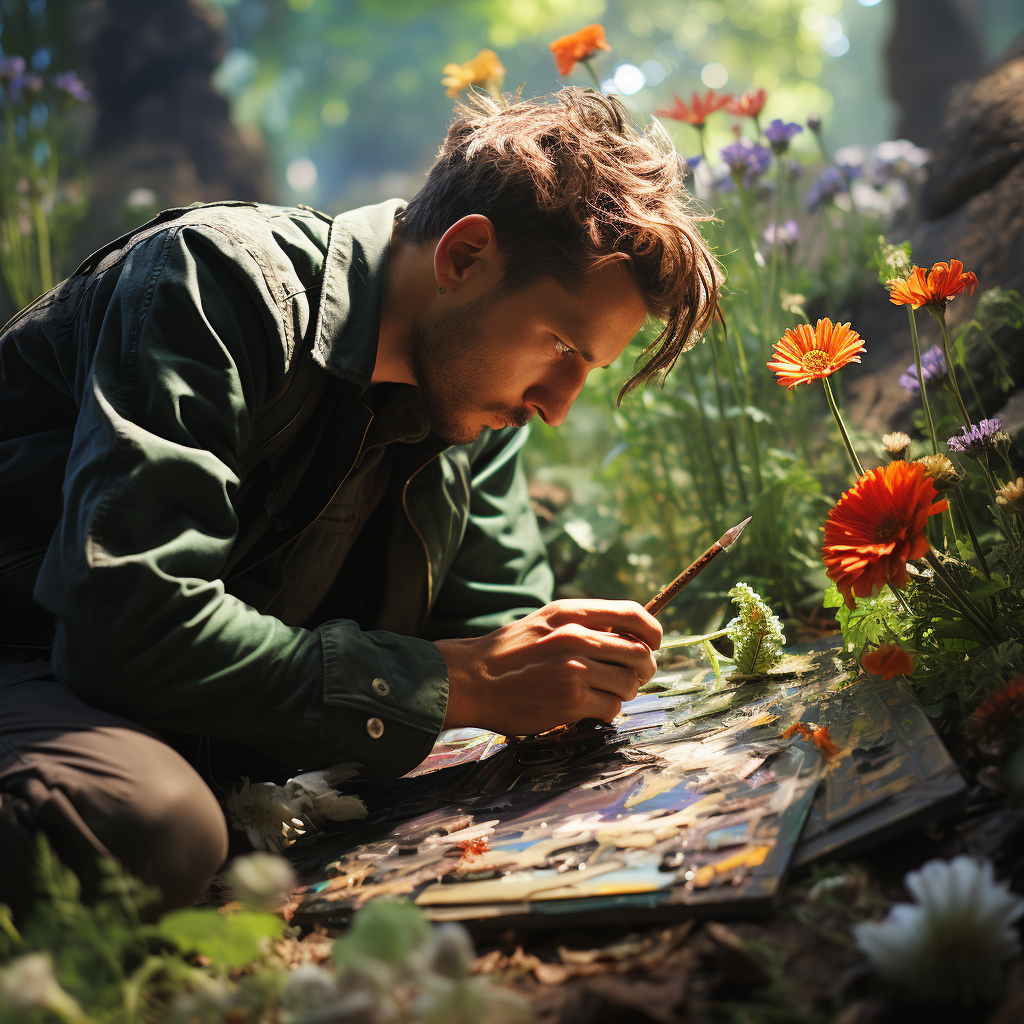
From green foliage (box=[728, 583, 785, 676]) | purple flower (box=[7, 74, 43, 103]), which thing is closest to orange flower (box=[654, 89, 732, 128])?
green foliage (box=[728, 583, 785, 676])

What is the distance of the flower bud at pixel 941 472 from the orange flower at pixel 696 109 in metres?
1.18

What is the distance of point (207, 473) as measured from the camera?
1.07 meters

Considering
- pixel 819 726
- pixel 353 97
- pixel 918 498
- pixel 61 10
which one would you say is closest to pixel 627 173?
pixel 918 498

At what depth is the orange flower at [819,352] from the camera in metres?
1.20

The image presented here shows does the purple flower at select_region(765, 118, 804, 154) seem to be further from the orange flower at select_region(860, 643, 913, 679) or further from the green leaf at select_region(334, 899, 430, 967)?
the green leaf at select_region(334, 899, 430, 967)

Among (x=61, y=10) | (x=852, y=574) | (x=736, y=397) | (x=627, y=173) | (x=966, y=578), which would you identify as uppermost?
(x=61, y=10)

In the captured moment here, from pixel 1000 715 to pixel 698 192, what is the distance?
1.70 metres

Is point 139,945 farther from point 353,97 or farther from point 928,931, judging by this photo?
point 353,97

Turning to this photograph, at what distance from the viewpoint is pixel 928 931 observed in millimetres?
673

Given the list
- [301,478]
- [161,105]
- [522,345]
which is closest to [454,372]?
[522,345]

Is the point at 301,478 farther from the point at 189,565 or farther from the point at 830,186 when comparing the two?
the point at 830,186

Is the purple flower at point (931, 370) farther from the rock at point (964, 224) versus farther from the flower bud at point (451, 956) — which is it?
the flower bud at point (451, 956)

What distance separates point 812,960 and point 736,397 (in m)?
1.55

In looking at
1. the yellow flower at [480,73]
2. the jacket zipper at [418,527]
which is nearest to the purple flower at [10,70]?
the yellow flower at [480,73]
